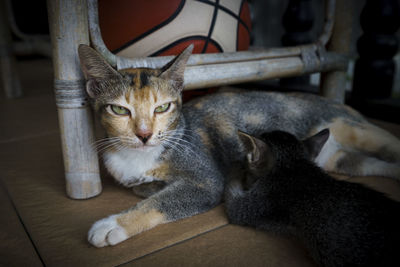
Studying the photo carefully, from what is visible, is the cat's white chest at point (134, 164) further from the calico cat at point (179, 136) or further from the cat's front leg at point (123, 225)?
the cat's front leg at point (123, 225)

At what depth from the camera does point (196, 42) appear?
175 centimetres

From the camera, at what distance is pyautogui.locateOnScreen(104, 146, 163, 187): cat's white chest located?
56.6 inches

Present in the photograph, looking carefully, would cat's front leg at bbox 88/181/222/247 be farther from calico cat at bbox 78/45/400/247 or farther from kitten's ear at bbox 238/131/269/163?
kitten's ear at bbox 238/131/269/163

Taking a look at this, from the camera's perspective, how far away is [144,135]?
4.17 feet

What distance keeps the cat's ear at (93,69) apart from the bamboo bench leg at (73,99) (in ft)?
0.18

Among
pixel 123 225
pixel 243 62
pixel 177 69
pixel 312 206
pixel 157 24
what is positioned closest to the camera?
pixel 312 206

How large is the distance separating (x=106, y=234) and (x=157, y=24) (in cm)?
106

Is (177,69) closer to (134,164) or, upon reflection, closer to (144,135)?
(144,135)

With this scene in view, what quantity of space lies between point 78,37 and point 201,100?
0.75 metres

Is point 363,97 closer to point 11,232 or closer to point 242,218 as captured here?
point 242,218

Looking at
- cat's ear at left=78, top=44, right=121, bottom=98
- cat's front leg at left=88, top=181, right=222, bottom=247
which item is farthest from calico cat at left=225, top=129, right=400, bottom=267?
cat's ear at left=78, top=44, right=121, bottom=98

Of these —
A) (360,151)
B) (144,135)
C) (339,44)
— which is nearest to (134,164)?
(144,135)

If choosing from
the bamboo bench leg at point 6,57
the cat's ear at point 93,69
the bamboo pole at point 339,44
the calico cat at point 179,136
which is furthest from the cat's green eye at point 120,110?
the bamboo bench leg at point 6,57

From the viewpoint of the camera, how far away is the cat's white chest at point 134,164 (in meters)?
1.44
